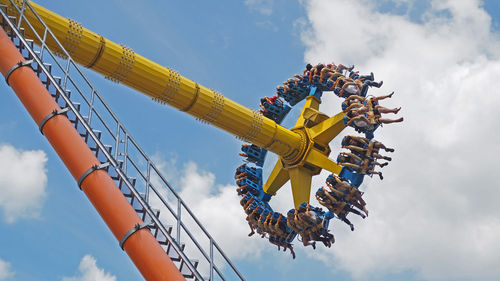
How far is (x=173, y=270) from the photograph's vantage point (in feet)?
25.4

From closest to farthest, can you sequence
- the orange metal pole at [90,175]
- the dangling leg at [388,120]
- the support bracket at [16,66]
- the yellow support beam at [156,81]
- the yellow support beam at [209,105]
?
the orange metal pole at [90,175] < the support bracket at [16,66] < the yellow support beam at [156,81] < the yellow support beam at [209,105] < the dangling leg at [388,120]

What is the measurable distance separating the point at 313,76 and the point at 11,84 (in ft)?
34.4

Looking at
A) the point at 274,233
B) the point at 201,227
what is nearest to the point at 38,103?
the point at 201,227

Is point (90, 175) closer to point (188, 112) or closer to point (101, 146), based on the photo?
point (101, 146)

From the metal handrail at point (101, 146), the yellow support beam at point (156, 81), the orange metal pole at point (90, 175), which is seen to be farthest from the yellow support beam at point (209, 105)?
the orange metal pole at point (90, 175)

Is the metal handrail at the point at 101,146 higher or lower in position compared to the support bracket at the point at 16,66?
lower

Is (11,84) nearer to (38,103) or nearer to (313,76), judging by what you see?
(38,103)

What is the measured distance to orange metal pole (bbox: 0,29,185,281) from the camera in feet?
25.6

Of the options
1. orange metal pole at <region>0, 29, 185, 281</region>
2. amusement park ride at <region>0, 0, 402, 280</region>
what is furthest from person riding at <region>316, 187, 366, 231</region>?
orange metal pole at <region>0, 29, 185, 281</region>

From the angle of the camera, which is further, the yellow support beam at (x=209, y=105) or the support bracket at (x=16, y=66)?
the yellow support beam at (x=209, y=105)

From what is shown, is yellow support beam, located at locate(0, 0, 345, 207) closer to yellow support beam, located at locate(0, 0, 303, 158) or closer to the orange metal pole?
yellow support beam, located at locate(0, 0, 303, 158)

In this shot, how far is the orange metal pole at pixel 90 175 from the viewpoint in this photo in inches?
307

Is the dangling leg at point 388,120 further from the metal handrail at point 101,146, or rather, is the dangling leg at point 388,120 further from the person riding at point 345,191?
the metal handrail at point 101,146

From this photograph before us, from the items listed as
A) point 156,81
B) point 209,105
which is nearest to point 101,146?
point 156,81
